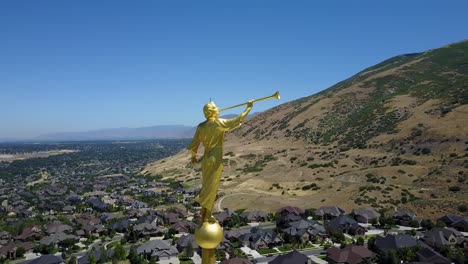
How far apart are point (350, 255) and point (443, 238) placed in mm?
10746

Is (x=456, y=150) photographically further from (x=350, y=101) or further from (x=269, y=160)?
(x=350, y=101)

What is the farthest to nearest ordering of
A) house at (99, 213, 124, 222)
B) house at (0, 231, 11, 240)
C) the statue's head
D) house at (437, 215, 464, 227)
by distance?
1. house at (99, 213, 124, 222)
2. house at (0, 231, 11, 240)
3. house at (437, 215, 464, 227)
4. the statue's head

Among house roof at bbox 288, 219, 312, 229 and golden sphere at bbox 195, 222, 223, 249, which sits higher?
golden sphere at bbox 195, 222, 223, 249

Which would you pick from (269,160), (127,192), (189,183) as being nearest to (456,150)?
(269,160)

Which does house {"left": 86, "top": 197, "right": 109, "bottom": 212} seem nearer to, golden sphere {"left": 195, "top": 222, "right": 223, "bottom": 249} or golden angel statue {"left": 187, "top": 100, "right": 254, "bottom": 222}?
golden angel statue {"left": 187, "top": 100, "right": 254, "bottom": 222}

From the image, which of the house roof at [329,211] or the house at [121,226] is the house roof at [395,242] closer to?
the house roof at [329,211]

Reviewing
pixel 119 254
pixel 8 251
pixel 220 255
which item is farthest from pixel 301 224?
pixel 8 251

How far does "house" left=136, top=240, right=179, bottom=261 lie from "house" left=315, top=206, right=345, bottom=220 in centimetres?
2280

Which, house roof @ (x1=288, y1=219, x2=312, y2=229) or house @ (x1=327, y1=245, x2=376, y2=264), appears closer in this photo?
house @ (x1=327, y1=245, x2=376, y2=264)

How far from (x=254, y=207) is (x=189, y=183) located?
39509 millimetres

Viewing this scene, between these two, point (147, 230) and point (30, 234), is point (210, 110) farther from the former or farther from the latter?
point (30, 234)

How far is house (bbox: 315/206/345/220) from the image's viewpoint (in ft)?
186

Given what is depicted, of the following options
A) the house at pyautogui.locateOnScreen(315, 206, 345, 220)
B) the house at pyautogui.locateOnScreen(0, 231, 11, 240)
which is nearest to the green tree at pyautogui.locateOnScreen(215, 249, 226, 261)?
the house at pyautogui.locateOnScreen(315, 206, 345, 220)

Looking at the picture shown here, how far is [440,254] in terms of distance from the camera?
36.7 metres
